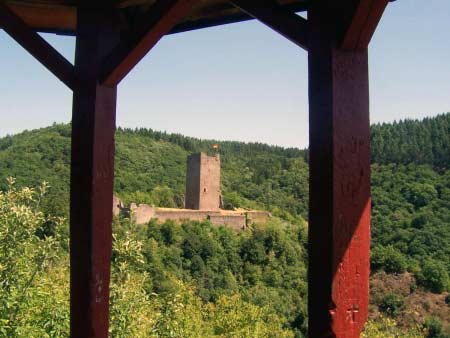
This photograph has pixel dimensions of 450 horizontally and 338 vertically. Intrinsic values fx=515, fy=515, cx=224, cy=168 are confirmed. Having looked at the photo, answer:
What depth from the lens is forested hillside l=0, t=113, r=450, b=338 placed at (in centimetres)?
2423

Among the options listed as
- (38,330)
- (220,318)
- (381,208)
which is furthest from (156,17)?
(381,208)

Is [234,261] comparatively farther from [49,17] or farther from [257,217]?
[49,17]

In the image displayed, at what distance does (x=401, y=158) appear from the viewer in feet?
129

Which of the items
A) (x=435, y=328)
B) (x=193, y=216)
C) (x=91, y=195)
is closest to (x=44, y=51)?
(x=91, y=195)

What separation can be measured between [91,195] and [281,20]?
2.57 ft

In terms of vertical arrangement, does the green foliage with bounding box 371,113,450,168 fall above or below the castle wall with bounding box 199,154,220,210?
above

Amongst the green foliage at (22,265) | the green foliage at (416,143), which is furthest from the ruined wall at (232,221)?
the green foliage at (22,265)

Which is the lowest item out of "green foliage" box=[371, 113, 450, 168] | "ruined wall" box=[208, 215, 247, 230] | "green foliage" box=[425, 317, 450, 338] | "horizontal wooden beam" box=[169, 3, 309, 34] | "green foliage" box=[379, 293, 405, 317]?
"green foliage" box=[425, 317, 450, 338]

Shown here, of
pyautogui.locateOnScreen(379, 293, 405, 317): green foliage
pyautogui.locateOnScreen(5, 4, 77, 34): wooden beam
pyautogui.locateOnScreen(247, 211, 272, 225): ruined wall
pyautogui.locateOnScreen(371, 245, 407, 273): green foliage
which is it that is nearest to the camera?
Result: pyautogui.locateOnScreen(5, 4, 77, 34): wooden beam

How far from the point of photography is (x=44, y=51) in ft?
5.43

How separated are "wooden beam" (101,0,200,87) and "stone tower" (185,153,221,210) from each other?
111 feet

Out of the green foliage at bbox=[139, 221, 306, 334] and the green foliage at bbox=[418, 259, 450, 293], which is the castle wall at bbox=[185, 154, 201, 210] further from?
the green foliage at bbox=[418, 259, 450, 293]

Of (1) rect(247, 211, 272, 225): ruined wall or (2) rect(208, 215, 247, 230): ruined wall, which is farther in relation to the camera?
(1) rect(247, 211, 272, 225): ruined wall

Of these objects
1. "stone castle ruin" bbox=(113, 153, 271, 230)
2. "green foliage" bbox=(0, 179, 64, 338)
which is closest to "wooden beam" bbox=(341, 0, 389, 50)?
"green foliage" bbox=(0, 179, 64, 338)
